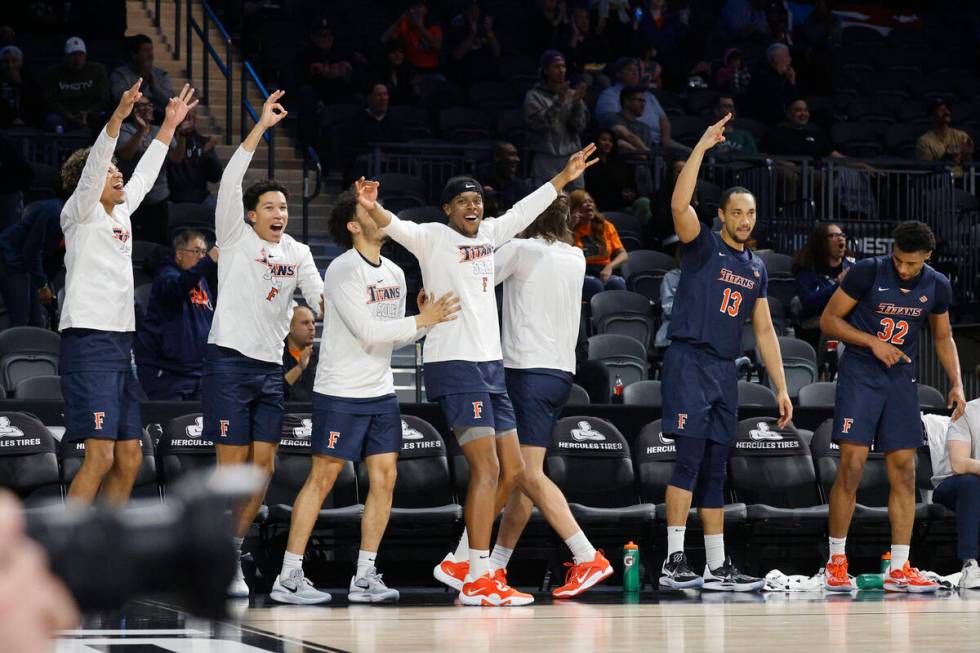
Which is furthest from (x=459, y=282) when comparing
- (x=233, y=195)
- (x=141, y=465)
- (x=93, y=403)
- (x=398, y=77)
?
(x=398, y=77)

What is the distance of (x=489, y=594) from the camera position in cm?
691

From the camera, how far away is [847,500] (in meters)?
8.02

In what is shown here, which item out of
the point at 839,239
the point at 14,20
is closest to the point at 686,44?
the point at 839,239

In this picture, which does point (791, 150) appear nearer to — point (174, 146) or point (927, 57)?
point (927, 57)

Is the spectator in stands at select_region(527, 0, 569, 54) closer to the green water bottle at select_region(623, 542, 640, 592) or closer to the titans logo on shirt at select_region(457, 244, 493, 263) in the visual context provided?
the green water bottle at select_region(623, 542, 640, 592)

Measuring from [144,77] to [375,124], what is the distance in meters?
2.21

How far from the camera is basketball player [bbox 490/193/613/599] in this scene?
7340 mm

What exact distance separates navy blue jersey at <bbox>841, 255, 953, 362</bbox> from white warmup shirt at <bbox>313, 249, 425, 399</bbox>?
8.79 feet

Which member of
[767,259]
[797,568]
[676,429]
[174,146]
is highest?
[174,146]

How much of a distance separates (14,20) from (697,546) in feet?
32.1

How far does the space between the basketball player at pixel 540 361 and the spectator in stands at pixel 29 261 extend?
4.08m

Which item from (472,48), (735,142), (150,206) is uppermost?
(472,48)

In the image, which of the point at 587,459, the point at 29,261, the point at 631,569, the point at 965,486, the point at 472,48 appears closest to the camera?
the point at 631,569

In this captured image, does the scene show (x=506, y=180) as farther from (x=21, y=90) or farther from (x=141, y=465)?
(x=141, y=465)
